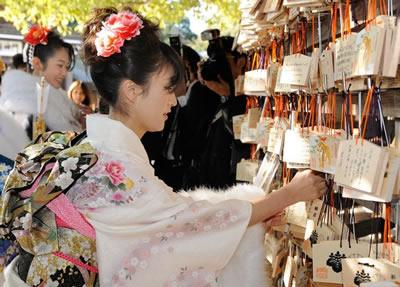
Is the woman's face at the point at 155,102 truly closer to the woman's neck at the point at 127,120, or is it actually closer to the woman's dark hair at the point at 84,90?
the woman's neck at the point at 127,120

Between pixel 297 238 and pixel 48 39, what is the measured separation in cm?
280

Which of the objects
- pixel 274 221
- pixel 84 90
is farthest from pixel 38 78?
pixel 274 221

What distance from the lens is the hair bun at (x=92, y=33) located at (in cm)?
233

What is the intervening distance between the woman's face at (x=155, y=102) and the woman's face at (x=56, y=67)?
8.04ft

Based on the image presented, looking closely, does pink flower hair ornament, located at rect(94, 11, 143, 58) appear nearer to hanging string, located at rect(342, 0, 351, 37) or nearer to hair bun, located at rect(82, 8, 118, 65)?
hair bun, located at rect(82, 8, 118, 65)

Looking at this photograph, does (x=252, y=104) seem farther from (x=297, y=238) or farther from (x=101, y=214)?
(x=101, y=214)

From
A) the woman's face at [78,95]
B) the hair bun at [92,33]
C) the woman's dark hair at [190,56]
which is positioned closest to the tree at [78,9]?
the woman's face at [78,95]

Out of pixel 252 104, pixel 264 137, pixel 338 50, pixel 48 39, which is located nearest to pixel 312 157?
pixel 338 50

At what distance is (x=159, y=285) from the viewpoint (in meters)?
2.17

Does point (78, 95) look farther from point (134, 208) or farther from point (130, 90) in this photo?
point (134, 208)

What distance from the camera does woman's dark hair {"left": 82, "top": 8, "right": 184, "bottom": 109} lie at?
226 cm

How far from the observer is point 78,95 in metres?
6.96

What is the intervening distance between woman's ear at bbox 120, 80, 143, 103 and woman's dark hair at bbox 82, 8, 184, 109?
13 mm

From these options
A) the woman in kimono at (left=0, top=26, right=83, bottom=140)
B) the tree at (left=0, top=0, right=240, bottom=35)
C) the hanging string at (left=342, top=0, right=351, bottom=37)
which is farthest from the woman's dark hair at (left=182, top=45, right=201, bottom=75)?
the hanging string at (left=342, top=0, right=351, bottom=37)
